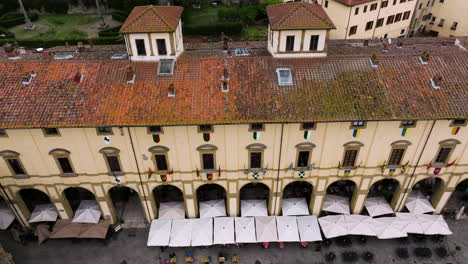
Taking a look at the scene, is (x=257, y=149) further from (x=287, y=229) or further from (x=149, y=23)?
(x=149, y=23)

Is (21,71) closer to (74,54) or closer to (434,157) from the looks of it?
(74,54)

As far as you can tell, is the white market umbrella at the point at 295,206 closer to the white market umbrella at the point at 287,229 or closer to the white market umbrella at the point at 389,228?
the white market umbrella at the point at 287,229

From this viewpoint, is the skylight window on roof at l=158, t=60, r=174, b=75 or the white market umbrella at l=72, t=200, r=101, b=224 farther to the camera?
the white market umbrella at l=72, t=200, r=101, b=224

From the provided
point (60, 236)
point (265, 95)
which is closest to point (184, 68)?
point (265, 95)

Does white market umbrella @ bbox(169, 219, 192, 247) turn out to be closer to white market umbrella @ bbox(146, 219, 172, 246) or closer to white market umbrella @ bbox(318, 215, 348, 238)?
white market umbrella @ bbox(146, 219, 172, 246)

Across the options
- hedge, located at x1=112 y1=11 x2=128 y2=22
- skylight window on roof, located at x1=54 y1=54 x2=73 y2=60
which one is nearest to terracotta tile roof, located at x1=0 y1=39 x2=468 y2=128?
skylight window on roof, located at x1=54 y1=54 x2=73 y2=60

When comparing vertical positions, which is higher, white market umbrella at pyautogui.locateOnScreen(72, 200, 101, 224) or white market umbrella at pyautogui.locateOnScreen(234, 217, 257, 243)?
white market umbrella at pyautogui.locateOnScreen(72, 200, 101, 224)

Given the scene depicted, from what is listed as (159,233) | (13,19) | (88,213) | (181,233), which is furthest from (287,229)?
(13,19)
